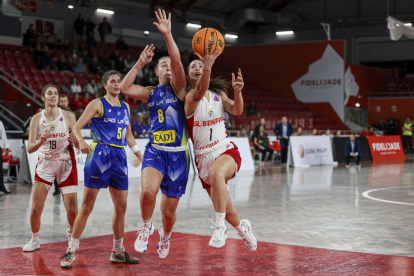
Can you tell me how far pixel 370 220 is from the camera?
770cm

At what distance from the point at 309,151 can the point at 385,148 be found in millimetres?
6295

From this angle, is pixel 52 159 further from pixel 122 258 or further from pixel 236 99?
pixel 236 99

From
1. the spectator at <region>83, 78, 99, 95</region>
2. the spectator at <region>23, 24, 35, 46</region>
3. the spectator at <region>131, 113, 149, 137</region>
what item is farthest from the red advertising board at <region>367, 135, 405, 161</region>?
the spectator at <region>23, 24, 35, 46</region>

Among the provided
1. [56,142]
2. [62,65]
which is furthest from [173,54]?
[62,65]

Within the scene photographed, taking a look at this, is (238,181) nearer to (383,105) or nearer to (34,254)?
(34,254)

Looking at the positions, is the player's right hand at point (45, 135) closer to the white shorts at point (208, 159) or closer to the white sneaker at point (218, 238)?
the white shorts at point (208, 159)

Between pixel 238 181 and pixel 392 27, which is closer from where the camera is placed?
pixel 238 181

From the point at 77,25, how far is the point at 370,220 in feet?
65.1

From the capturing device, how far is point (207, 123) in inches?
205

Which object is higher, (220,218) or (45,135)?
(45,135)

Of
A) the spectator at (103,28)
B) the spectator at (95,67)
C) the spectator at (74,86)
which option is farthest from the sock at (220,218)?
the spectator at (103,28)

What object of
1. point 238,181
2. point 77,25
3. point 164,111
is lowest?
point 238,181

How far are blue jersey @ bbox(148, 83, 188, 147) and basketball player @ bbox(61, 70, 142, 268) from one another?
44 centimetres

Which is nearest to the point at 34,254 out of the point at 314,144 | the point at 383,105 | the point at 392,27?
the point at 314,144
